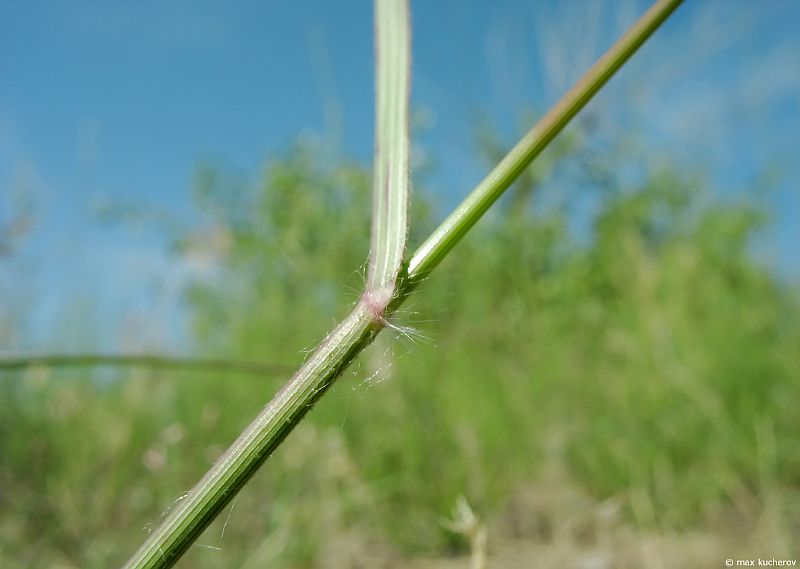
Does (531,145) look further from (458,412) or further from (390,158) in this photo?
(458,412)

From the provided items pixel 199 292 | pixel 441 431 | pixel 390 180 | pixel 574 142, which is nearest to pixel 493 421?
pixel 441 431

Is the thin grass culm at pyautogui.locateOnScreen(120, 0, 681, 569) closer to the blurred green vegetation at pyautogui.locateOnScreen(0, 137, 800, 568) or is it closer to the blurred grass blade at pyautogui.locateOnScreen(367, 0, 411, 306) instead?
the blurred grass blade at pyautogui.locateOnScreen(367, 0, 411, 306)

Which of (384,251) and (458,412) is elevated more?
(458,412)

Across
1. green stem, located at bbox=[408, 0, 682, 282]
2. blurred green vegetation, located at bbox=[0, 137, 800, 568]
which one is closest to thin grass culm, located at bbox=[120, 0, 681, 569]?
green stem, located at bbox=[408, 0, 682, 282]

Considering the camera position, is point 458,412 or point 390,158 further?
point 458,412

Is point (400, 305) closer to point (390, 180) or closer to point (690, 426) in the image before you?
point (390, 180)

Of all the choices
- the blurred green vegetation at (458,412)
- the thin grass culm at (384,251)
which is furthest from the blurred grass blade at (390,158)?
the blurred green vegetation at (458,412)

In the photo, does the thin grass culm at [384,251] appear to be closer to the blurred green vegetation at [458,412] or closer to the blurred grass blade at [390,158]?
the blurred grass blade at [390,158]

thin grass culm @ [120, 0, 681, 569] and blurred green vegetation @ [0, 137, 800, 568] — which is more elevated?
blurred green vegetation @ [0, 137, 800, 568]

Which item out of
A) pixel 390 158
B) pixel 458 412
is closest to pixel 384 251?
pixel 390 158
